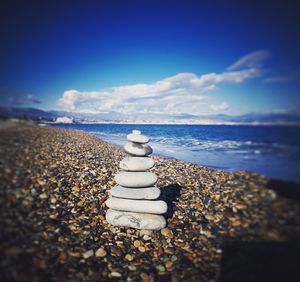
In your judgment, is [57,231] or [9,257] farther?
[57,231]

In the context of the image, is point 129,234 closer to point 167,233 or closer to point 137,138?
point 167,233

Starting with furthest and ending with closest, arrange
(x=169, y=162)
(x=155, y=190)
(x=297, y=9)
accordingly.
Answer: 1. (x=169, y=162)
2. (x=155, y=190)
3. (x=297, y=9)

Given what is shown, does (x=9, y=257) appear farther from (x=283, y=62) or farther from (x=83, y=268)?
(x=283, y=62)

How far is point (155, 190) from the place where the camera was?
564 cm

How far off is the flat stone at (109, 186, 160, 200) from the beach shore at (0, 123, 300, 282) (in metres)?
0.91

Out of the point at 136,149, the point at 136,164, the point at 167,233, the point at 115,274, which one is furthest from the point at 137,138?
the point at 115,274

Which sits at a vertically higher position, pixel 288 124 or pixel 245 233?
pixel 288 124

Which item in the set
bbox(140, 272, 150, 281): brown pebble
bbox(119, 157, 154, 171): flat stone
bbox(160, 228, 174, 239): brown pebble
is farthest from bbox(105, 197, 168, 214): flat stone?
bbox(140, 272, 150, 281): brown pebble

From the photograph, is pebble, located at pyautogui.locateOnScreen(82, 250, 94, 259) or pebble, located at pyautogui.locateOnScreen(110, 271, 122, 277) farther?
pebble, located at pyautogui.locateOnScreen(82, 250, 94, 259)

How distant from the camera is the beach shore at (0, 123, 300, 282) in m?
3.34

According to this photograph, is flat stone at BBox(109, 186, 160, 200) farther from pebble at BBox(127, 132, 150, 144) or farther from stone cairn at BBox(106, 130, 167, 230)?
pebble at BBox(127, 132, 150, 144)

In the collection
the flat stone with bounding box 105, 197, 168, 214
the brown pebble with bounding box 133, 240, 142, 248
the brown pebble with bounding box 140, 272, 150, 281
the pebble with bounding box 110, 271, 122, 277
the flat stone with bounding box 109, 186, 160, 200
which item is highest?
the flat stone with bounding box 109, 186, 160, 200

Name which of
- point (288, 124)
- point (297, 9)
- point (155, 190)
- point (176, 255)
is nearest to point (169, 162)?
point (155, 190)

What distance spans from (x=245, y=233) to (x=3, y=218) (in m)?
4.64
